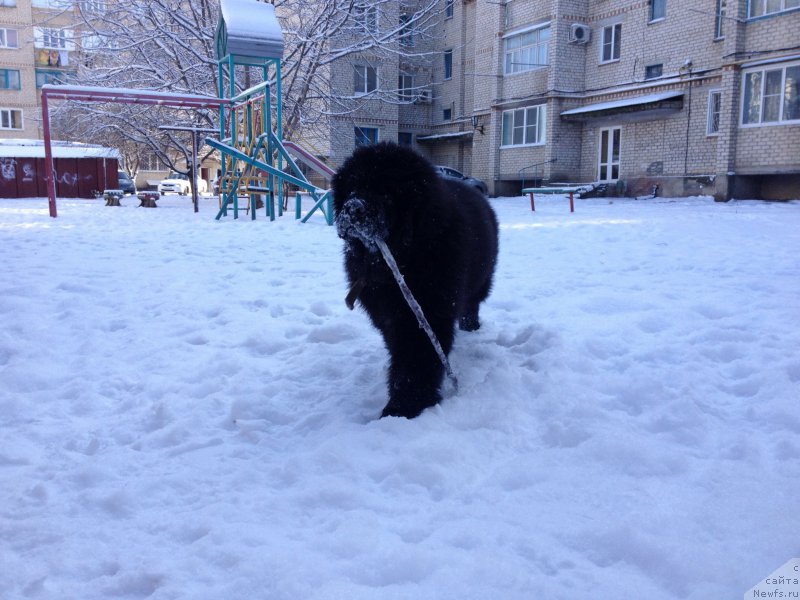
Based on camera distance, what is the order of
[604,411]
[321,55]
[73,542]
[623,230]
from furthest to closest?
[321,55], [623,230], [604,411], [73,542]

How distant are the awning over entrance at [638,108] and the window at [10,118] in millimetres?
36655

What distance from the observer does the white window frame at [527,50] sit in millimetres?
24406

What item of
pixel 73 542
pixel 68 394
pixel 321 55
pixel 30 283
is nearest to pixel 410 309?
pixel 73 542

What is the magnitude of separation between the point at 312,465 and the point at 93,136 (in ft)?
79.0

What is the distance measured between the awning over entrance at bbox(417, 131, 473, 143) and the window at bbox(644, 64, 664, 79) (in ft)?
29.6

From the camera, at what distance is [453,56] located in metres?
30.8

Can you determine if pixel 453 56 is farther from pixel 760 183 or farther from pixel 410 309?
pixel 410 309

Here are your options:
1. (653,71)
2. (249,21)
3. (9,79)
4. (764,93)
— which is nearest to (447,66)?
(653,71)

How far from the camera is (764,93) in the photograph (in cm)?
1719

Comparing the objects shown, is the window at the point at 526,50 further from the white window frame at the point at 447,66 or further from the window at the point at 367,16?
the window at the point at 367,16

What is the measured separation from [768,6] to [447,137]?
15.6m

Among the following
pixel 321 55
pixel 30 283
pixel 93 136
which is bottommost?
pixel 30 283

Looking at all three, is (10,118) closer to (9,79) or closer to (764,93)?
(9,79)

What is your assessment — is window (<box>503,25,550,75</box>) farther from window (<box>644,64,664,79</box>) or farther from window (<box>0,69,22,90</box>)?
window (<box>0,69,22,90</box>)
